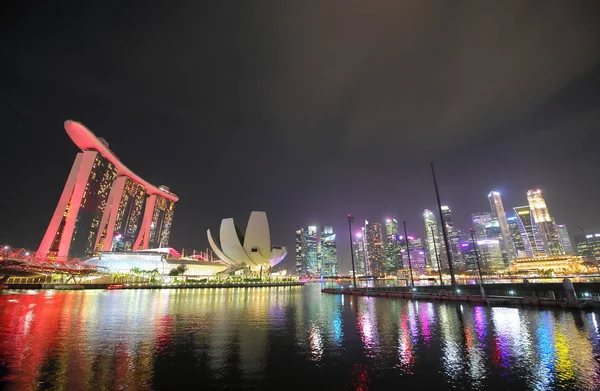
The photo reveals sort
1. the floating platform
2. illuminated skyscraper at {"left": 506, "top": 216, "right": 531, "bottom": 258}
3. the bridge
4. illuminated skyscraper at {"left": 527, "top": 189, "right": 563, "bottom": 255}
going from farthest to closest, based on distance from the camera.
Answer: illuminated skyscraper at {"left": 506, "top": 216, "right": 531, "bottom": 258}, illuminated skyscraper at {"left": 527, "top": 189, "right": 563, "bottom": 255}, the bridge, the floating platform

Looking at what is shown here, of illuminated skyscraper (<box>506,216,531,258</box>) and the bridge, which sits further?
illuminated skyscraper (<box>506,216,531,258</box>)

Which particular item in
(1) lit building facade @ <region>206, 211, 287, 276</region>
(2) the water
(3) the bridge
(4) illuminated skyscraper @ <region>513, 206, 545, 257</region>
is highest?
(4) illuminated skyscraper @ <region>513, 206, 545, 257</region>

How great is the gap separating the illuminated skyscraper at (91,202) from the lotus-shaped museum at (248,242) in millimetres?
33120

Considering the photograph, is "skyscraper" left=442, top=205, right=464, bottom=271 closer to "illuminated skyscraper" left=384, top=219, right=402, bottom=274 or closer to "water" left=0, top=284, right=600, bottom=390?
"illuminated skyscraper" left=384, top=219, right=402, bottom=274

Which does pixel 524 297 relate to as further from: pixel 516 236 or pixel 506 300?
pixel 516 236

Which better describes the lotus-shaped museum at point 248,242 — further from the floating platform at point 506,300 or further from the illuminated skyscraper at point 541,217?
the illuminated skyscraper at point 541,217

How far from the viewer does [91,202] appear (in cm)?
8038

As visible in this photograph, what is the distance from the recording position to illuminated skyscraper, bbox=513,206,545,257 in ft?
507

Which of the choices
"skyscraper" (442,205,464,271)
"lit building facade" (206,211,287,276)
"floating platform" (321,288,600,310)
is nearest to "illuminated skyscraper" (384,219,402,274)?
"skyscraper" (442,205,464,271)

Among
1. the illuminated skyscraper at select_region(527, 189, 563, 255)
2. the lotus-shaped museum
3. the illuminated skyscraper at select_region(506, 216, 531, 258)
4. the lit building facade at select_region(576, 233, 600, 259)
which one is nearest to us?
the lotus-shaped museum

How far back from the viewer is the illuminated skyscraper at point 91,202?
68.6 metres

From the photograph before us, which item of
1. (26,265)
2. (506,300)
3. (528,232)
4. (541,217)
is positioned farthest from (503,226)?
(26,265)

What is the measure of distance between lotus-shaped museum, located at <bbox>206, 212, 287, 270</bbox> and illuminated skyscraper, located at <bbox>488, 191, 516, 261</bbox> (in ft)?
508

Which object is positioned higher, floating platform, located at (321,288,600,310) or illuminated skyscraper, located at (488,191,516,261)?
illuminated skyscraper, located at (488,191,516,261)
